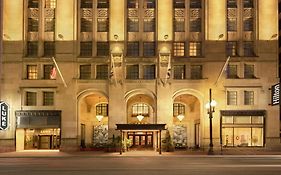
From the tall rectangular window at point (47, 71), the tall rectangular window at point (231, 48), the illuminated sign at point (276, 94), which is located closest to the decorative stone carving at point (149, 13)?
the tall rectangular window at point (231, 48)

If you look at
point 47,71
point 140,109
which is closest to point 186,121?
point 140,109

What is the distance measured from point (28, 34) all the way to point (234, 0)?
27.5 meters

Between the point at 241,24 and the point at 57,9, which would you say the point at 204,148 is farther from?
the point at 57,9

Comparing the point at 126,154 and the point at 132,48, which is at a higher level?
the point at 132,48

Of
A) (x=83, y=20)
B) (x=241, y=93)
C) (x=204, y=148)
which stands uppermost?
(x=83, y=20)

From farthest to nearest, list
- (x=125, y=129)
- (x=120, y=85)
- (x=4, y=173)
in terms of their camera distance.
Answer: (x=120, y=85), (x=125, y=129), (x=4, y=173)

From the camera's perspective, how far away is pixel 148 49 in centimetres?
6925

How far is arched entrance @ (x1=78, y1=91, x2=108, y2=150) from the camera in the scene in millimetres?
71688

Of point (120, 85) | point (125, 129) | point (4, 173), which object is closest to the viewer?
point (4, 173)

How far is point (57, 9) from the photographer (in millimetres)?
68812

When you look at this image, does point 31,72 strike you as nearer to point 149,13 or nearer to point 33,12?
point 33,12

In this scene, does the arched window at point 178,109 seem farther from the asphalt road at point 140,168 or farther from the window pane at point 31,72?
the asphalt road at point 140,168

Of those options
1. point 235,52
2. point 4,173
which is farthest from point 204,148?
point 4,173

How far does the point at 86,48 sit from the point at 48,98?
8.22 meters
